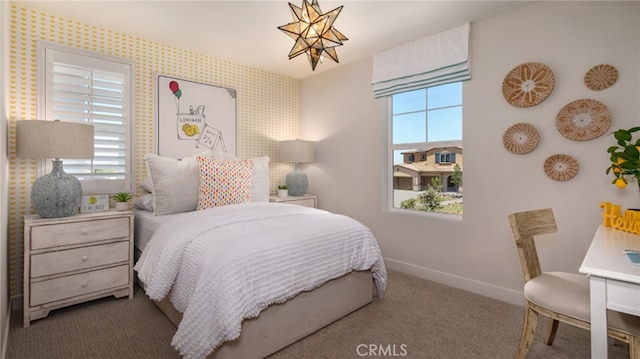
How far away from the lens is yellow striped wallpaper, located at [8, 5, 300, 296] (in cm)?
236

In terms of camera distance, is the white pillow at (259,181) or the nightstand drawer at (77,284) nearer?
the nightstand drawer at (77,284)

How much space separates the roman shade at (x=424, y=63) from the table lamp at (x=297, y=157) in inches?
44.0

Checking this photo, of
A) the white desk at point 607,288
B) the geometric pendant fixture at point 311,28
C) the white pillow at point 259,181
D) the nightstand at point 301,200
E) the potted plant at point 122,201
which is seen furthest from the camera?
the nightstand at point 301,200

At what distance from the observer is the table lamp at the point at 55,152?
2100 millimetres

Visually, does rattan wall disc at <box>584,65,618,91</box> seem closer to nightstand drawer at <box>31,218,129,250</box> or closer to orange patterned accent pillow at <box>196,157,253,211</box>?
orange patterned accent pillow at <box>196,157,253,211</box>

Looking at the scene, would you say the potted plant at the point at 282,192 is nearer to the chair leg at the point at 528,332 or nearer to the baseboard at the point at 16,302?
the baseboard at the point at 16,302

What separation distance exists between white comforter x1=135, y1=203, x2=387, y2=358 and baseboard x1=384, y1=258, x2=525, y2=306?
3.02 feet

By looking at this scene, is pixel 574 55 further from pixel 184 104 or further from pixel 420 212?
pixel 184 104

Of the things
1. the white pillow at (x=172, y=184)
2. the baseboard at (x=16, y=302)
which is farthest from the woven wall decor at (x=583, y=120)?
the baseboard at (x=16, y=302)

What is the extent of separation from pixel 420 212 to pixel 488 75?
56.6 inches

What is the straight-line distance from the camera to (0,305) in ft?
5.41

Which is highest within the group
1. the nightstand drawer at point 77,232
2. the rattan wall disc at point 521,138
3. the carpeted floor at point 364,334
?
the rattan wall disc at point 521,138

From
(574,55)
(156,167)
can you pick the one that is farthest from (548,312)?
(156,167)

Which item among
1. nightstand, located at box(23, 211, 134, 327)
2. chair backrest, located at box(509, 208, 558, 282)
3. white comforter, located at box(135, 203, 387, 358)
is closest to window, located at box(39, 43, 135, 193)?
nightstand, located at box(23, 211, 134, 327)
